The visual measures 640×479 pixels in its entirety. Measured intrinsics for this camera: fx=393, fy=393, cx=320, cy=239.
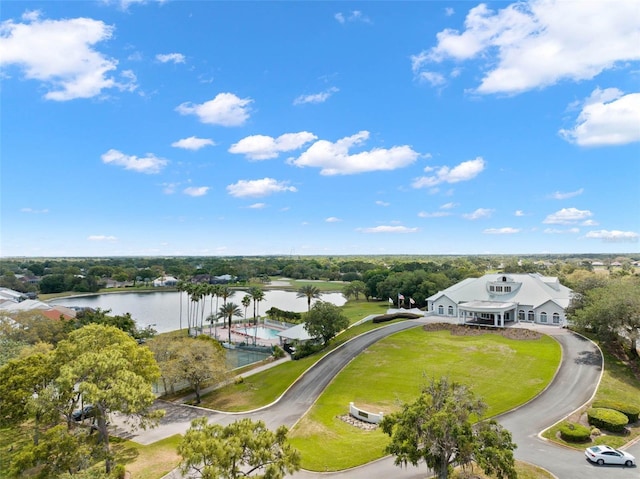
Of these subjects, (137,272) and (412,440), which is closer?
(412,440)

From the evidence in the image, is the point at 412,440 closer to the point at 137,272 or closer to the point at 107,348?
the point at 107,348

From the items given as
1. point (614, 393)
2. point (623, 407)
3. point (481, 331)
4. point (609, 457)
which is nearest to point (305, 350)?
point (481, 331)

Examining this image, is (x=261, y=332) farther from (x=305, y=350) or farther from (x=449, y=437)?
(x=449, y=437)

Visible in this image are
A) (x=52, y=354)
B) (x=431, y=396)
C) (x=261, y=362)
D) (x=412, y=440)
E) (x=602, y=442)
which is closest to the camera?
(x=412, y=440)

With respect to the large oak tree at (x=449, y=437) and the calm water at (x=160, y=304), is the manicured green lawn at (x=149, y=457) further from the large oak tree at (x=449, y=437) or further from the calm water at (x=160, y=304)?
the calm water at (x=160, y=304)

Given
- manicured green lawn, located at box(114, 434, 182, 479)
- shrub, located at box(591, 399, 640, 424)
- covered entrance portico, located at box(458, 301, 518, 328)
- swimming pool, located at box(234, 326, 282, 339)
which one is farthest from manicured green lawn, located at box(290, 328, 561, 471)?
swimming pool, located at box(234, 326, 282, 339)

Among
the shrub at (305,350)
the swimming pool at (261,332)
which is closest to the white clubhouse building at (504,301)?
the shrub at (305,350)

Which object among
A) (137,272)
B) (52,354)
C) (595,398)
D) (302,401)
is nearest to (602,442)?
(595,398)
